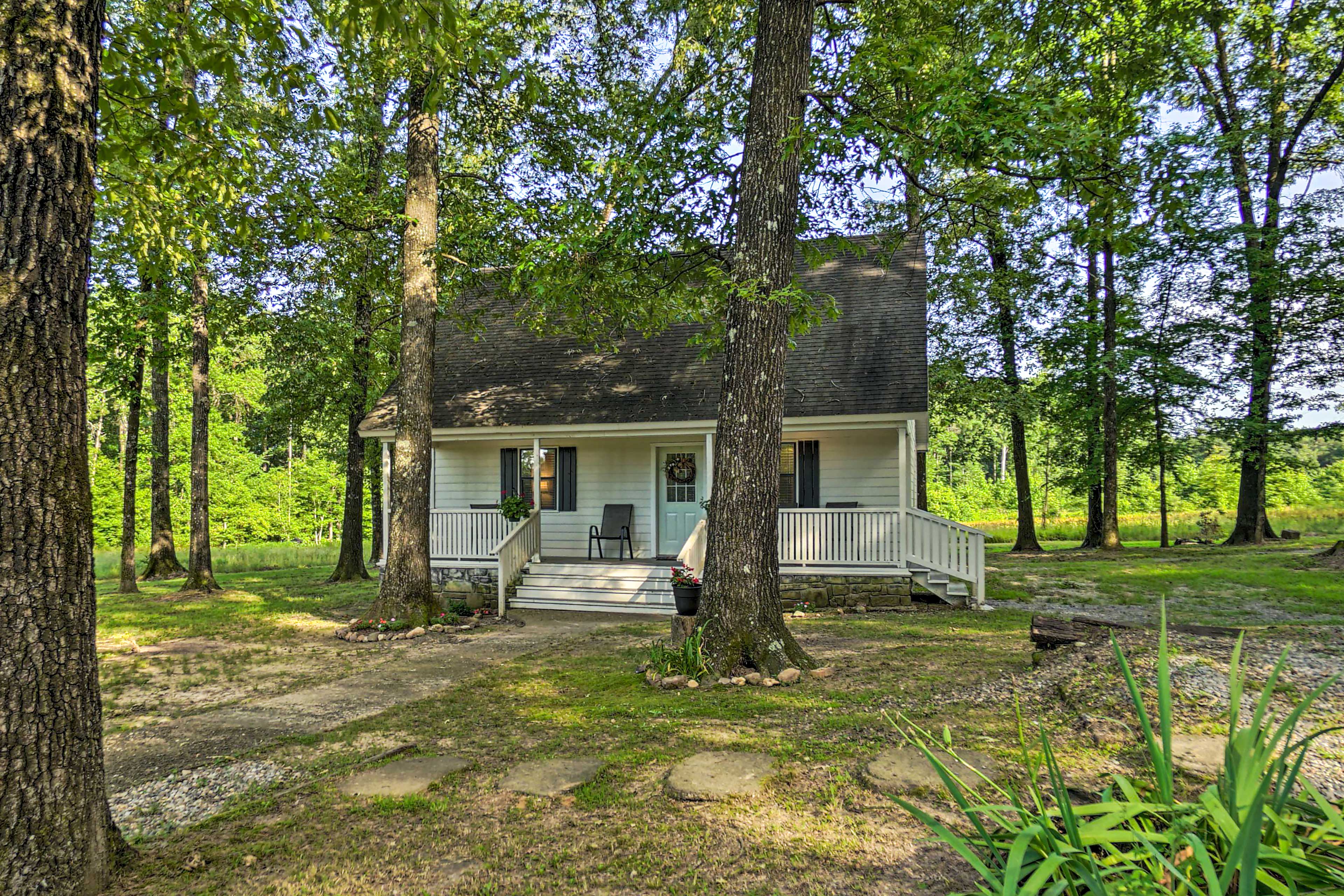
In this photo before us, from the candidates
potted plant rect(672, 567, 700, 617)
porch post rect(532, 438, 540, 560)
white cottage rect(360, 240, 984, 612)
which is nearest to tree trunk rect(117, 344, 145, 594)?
white cottage rect(360, 240, 984, 612)

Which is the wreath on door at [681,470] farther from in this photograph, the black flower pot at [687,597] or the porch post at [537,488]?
the black flower pot at [687,597]

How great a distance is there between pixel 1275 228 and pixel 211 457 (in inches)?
1396

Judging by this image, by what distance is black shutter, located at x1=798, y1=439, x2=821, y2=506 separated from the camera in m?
12.4

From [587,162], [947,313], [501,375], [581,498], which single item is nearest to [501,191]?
[587,162]

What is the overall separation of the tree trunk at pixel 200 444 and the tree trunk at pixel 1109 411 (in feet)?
64.1

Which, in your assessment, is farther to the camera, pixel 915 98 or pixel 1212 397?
pixel 1212 397

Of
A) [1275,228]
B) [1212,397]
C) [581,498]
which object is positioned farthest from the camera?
[1212,397]

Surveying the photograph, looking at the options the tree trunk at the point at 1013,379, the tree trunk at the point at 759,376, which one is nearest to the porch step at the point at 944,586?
the tree trunk at the point at 759,376

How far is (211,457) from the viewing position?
28.4m

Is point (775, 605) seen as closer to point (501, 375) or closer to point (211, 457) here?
point (501, 375)

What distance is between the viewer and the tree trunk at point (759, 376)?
596 cm

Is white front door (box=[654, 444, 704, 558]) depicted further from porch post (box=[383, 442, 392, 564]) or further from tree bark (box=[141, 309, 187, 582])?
tree bark (box=[141, 309, 187, 582])

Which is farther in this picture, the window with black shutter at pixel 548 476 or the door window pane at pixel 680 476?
the window with black shutter at pixel 548 476

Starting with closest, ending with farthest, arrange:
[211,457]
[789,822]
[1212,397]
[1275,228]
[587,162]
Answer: [789,822], [587,162], [1275,228], [1212,397], [211,457]
